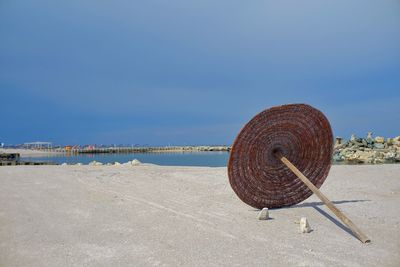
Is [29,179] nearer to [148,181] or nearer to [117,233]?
[148,181]

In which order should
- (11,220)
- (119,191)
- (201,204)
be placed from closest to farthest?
(11,220)
(201,204)
(119,191)

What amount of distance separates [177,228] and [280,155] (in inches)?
84.9

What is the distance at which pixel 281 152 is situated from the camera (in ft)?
19.2

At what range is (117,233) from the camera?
436cm

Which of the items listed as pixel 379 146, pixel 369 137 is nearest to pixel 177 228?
pixel 379 146

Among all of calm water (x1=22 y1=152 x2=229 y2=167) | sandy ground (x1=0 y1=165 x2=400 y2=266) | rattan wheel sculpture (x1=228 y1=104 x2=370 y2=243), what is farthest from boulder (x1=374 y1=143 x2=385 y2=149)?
rattan wheel sculpture (x1=228 y1=104 x2=370 y2=243)

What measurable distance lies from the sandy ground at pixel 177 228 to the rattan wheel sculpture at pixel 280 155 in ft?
1.02

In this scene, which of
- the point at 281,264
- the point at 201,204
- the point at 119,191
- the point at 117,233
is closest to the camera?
the point at 281,264

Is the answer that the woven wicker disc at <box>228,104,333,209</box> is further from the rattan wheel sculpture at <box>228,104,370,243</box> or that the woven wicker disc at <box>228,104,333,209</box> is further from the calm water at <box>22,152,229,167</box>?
the calm water at <box>22,152,229,167</box>

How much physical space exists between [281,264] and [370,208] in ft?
10.5

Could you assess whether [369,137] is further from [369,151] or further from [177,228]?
[177,228]

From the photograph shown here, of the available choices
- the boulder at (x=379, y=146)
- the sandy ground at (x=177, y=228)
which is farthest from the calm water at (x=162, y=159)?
the sandy ground at (x=177, y=228)

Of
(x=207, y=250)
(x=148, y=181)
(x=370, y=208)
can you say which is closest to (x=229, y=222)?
(x=207, y=250)

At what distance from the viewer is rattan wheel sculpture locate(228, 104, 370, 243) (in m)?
5.39
